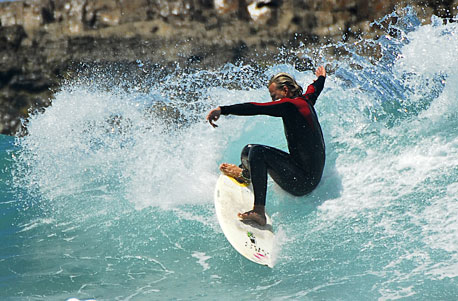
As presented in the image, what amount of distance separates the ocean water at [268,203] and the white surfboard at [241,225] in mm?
128

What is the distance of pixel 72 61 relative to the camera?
38.4ft

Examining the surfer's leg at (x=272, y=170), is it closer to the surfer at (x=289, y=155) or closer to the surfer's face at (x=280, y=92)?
the surfer at (x=289, y=155)

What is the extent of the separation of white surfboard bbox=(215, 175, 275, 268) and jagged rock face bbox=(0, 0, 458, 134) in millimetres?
6944

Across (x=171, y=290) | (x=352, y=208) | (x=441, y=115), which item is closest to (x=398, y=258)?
(x=352, y=208)

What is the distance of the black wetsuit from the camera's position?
4.32 metres

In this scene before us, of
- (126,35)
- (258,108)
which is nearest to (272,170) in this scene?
(258,108)

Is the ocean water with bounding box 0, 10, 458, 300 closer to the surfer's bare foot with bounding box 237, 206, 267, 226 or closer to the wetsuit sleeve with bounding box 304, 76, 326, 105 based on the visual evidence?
the surfer's bare foot with bounding box 237, 206, 267, 226

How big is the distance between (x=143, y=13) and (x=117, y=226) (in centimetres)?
765

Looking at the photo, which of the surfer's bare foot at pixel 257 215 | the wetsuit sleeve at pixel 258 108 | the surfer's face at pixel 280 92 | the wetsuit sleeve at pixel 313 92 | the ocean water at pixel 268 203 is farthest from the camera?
the wetsuit sleeve at pixel 313 92

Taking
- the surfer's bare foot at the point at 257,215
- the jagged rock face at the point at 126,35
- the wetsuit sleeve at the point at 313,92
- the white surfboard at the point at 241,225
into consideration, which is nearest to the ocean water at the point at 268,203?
the white surfboard at the point at 241,225

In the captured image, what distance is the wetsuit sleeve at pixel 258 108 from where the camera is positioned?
4.11 m

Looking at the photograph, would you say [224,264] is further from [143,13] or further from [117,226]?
[143,13]

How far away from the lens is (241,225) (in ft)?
14.0

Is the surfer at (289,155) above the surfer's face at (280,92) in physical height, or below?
below
